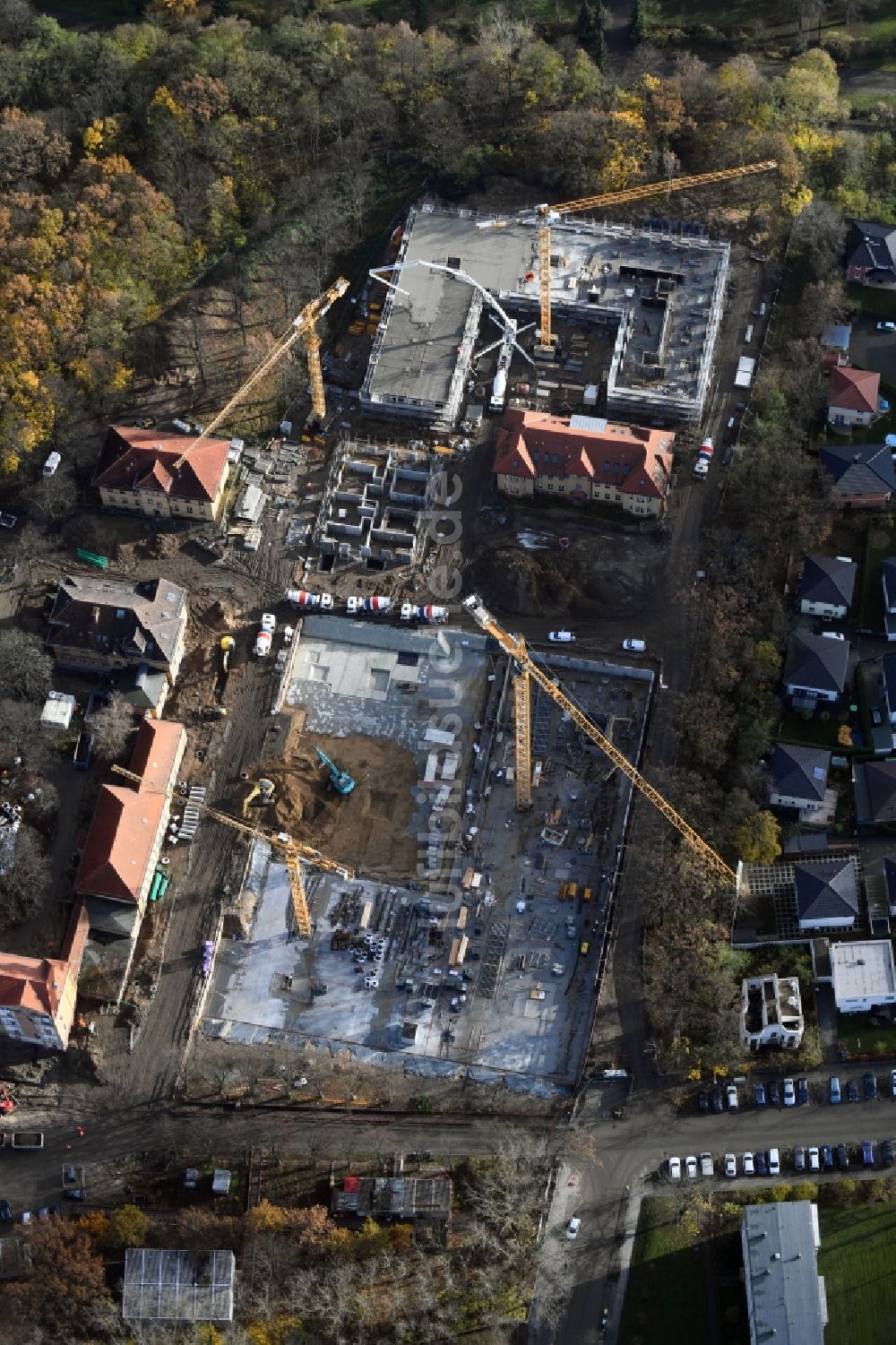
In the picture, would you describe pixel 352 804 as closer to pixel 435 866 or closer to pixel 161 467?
pixel 435 866

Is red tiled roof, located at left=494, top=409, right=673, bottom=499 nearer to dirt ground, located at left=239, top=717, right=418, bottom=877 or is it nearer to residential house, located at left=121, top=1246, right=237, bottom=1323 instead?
dirt ground, located at left=239, top=717, right=418, bottom=877

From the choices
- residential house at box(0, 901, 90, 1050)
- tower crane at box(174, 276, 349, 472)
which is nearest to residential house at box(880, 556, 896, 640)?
tower crane at box(174, 276, 349, 472)

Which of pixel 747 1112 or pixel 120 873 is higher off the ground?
pixel 120 873

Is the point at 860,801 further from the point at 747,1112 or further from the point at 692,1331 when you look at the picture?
the point at 692,1331

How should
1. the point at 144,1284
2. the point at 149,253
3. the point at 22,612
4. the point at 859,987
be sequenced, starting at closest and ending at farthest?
the point at 144,1284
the point at 859,987
the point at 22,612
the point at 149,253

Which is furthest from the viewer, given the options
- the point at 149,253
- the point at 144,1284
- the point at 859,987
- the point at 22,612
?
the point at 149,253

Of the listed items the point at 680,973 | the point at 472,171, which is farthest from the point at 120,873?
the point at 472,171

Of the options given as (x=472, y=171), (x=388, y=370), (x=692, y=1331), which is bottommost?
(x=692, y=1331)
